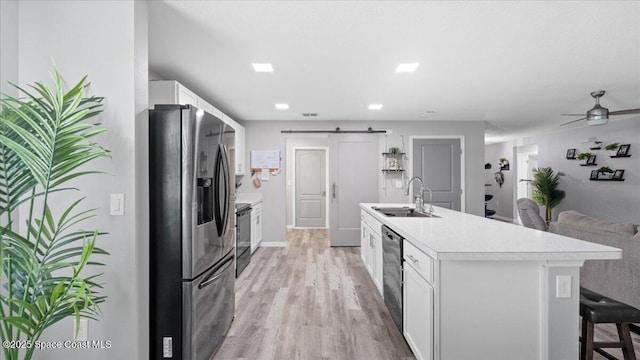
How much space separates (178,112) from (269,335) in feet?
5.97

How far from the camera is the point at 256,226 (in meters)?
5.07

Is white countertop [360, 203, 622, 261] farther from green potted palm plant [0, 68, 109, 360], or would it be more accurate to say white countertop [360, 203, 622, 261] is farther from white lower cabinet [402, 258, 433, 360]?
green potted palm plant [0, 68, 109, 360]

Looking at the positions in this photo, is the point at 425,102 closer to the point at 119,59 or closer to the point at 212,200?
the point at 212,200

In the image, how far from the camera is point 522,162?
28.1ft

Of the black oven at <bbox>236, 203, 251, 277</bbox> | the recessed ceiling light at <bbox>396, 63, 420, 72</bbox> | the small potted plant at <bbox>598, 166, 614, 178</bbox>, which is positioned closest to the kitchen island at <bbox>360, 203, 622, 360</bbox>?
the recessed ceiling light at <bbox>396, 63, 420, 72</bbox>

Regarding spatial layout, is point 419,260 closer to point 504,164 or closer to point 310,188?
point 310,188

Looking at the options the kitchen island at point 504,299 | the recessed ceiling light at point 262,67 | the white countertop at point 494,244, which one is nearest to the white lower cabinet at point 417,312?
the kitchen island at point 504,299

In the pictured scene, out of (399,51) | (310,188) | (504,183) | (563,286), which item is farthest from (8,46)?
(504,183)

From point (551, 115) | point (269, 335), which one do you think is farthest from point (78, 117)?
point (551, 115)

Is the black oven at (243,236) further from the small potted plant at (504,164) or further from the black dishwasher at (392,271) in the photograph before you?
the small potted plant at (504,164)

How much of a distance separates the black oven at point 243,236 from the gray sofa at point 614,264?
374 centimetres

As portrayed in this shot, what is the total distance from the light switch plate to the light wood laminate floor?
4.11ft

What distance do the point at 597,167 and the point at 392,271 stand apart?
249 inches

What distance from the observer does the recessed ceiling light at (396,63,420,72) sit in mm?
2789
